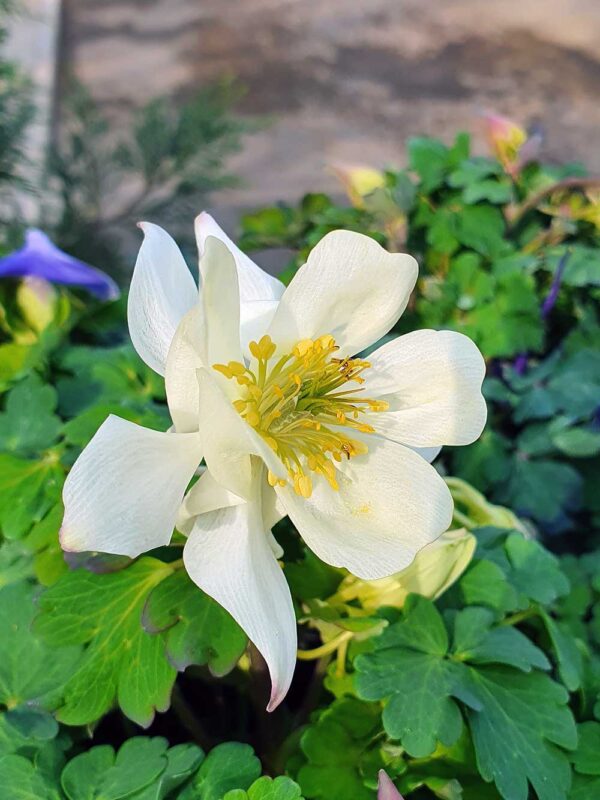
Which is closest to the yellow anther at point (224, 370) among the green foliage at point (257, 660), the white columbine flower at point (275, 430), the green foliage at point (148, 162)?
the white columbine flower at point (275, 430)

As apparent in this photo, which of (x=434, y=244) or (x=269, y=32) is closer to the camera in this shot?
(x=434, y=244)

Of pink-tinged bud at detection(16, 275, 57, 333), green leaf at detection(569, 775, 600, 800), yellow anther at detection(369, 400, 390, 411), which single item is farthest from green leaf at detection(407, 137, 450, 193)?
green leaf at detection(569, 775, 600, 800)

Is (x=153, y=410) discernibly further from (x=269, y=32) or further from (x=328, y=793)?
(x=269, y=32)

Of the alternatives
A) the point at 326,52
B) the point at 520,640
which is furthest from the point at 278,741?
the point at 326,52

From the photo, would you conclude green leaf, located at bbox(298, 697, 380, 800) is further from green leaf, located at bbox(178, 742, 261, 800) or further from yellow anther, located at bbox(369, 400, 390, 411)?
yellow anther, located at bbox(369, 400, 390, 411)

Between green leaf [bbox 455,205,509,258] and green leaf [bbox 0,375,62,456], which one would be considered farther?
green leaf [bbox 455,205,509,258]
